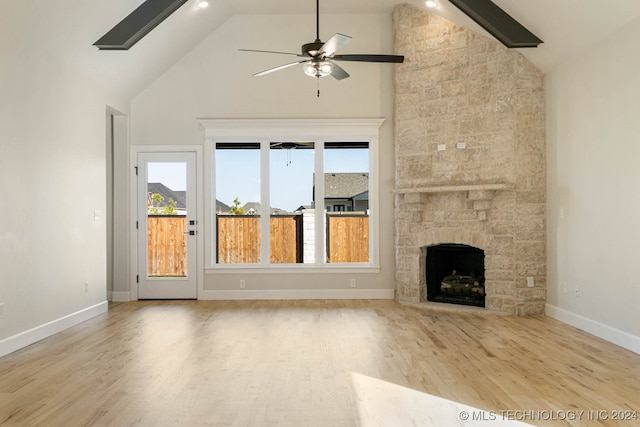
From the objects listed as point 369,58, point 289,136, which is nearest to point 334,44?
Result: point 369,58

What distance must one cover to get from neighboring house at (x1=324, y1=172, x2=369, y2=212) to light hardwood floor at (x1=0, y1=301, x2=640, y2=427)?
79.9 inches

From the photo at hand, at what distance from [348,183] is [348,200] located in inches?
9.9

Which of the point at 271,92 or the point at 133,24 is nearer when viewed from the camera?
the point at 133,24

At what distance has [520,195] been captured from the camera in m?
5.95

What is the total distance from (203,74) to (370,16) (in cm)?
259

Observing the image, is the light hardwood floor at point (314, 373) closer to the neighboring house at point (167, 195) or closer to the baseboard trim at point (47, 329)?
the baseboard trim at point (47, 329)

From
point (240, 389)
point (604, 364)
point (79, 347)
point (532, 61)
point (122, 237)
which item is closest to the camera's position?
point (240, 389)

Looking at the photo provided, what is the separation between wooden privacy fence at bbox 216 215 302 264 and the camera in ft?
23.8

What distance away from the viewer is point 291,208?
23.9 ft

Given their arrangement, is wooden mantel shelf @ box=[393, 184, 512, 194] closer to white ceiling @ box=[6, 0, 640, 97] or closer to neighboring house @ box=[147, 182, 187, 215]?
Answer: white ceiling @ box=[6, 0, 640, 97]

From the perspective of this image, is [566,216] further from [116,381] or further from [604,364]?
[116,381]

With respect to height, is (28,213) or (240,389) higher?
(28,213)

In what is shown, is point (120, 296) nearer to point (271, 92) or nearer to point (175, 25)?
point (271, 92)

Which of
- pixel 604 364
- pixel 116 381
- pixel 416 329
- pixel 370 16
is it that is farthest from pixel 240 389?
pixel 370 16
